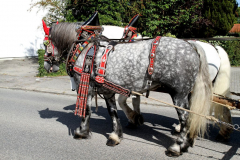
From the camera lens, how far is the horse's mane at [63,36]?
13.8 feet

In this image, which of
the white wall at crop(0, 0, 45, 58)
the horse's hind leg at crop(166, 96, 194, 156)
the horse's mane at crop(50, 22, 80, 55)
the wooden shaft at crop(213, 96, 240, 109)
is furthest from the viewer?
the white wall at crop(0, 0, 45, 58)

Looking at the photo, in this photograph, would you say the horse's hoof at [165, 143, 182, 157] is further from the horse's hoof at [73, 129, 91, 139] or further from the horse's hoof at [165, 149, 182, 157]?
the horse's hoof at [73, 129, 91, 139]

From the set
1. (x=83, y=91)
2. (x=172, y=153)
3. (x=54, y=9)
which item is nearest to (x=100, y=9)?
(x=54, y=9)

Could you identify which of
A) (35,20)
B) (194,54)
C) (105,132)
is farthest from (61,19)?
(194,54)

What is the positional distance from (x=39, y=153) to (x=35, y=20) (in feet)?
57.6

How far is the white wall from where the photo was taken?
58.7 feet

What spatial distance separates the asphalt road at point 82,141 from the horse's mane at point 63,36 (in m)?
1.71

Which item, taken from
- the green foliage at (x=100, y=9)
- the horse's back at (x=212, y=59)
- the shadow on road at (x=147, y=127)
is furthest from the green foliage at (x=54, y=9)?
the horse's back at (x=212, y=59)

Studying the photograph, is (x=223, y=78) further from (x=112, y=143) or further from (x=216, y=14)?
(x=216, y=14)

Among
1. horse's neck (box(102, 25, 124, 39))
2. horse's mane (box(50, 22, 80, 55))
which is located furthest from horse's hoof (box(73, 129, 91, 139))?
horse's neck (box(102, 25, 124, 39))

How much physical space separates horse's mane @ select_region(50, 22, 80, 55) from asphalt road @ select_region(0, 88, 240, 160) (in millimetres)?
1707

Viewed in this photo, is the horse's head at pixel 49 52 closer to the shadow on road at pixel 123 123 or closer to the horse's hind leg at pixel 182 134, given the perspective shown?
the shadow on road at pixel 123 123

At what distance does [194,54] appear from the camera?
11.2ft

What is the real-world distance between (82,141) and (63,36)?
1.97m
